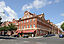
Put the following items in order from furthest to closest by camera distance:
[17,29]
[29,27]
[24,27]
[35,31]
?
[17,29]
[24,27]
[29,27]
[35,31]

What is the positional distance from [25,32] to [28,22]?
5975 millimetres

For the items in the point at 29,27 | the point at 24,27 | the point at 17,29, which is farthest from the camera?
the point at 17,29

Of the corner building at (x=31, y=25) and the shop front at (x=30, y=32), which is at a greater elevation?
the corner building at (x=31, y=25)

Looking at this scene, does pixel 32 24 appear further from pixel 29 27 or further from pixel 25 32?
pixel 25 32

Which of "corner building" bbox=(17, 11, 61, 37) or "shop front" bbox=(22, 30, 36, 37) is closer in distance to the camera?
"shop front" bbox=(22, 30, 36, 37)

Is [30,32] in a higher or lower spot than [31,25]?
lower

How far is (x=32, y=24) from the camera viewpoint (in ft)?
152

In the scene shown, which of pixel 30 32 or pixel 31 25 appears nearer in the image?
pixel 30 32

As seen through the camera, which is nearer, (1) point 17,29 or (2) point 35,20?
(2) point 35,20

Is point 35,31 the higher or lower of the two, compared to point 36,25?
lower

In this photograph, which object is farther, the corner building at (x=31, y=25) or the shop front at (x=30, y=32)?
the corner building at (x=31, y=25)

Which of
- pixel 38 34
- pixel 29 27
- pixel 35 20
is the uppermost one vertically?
pixel 35 20

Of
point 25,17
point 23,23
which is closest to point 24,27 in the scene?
point 23,23

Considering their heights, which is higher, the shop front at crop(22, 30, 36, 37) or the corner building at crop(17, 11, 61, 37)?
the corner building at crop(17, 11, 61, 37)
